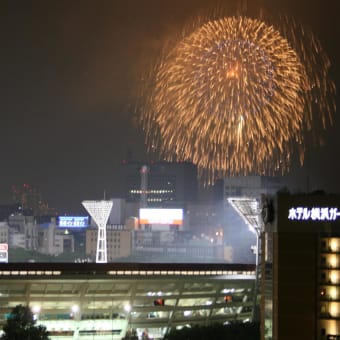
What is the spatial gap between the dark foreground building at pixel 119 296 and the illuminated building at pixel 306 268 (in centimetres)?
1577

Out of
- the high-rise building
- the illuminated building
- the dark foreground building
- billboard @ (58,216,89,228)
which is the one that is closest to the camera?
the illuminated building

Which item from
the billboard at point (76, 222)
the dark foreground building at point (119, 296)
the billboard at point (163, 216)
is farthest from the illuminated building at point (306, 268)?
the billboard at point (76, 222)

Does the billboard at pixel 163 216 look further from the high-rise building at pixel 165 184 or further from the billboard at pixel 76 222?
the high-rise building at pixel 165 184

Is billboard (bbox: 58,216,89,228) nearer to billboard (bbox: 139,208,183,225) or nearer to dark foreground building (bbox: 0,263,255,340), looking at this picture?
billboard (bbox: 139,208,183,225)

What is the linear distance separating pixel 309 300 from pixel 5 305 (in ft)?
56.3

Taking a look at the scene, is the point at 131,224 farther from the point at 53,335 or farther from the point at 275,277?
the point at 275,277

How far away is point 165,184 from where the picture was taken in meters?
114

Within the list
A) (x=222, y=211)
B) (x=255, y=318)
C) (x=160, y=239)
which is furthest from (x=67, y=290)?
(x=222, y=211)

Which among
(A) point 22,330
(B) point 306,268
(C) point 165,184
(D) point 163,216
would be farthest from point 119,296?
(C) point 165,184

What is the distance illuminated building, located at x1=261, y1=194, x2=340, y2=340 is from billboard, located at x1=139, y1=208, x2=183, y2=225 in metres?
54.9

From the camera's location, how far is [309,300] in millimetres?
18797

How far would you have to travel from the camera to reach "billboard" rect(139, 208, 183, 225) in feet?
244

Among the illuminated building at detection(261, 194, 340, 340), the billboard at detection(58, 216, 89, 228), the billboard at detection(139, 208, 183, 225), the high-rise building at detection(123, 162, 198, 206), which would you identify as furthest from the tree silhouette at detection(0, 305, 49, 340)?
the high-rise building at detection(123, 162, 198, 206)

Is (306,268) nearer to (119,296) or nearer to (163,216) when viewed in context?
(119,296)
